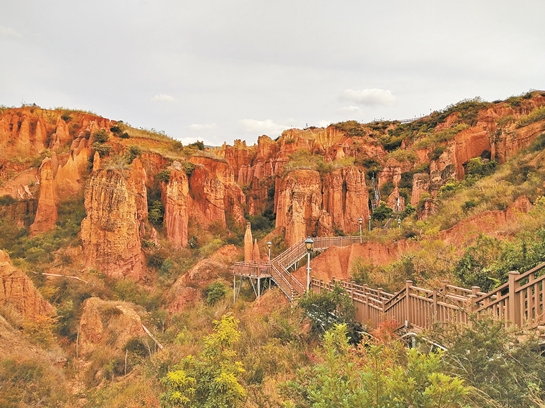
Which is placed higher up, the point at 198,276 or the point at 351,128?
the point at 351,128

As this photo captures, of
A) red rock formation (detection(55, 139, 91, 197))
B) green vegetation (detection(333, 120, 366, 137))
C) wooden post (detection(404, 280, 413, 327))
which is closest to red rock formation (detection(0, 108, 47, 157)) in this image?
red rock formation (detection(55, 139, 91, 197))

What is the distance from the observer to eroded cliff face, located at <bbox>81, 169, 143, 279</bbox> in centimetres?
2930

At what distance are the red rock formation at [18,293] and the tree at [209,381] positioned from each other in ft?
52.2

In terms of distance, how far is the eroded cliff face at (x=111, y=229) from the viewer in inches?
1153

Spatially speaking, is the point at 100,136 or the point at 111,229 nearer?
the point at 111,229

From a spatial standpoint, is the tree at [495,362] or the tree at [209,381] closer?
the tree at [495,362]

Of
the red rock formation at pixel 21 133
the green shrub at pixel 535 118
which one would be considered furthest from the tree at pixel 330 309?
the red rock formation at pixel 21 133

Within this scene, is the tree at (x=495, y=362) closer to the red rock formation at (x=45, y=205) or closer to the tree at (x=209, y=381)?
the tree at (x=209, y=381)

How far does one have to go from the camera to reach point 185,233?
3453cm

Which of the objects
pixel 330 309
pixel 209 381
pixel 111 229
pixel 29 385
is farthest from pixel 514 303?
pixel 111 229

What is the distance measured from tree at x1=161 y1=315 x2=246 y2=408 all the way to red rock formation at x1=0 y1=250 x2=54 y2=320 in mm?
15922

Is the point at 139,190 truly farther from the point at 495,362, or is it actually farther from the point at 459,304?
the point at 495,362

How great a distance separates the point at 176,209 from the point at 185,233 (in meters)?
2.25

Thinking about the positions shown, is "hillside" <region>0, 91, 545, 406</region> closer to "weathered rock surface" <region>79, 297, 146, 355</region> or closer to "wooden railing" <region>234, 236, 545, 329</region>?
"weathered rock surface" <region>79, 297, 146, 355</region>
